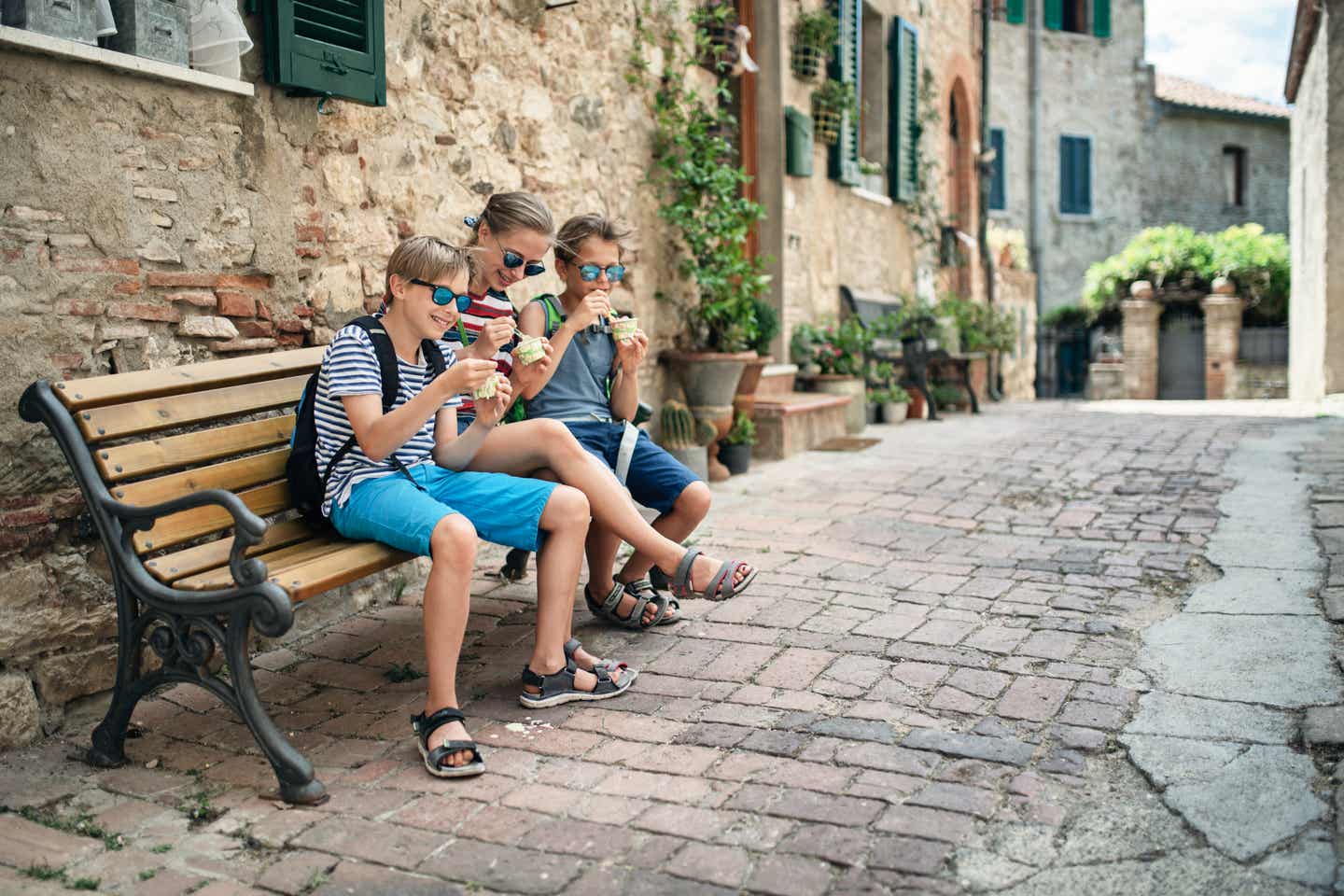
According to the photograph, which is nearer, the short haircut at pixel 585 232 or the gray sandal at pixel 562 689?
the gray sandal at pixel 562 689

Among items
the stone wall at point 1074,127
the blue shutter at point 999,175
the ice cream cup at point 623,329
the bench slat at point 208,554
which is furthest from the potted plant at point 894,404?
the stone wall at point 1074,127

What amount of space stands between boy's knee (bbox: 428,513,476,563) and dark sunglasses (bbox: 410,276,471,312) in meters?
0.58

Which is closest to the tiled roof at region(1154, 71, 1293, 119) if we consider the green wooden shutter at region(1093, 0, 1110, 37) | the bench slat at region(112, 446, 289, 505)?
the green wooden shutter at region(1093, 0, 1110, 37)

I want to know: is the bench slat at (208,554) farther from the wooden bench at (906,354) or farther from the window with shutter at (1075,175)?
the window with shutter at (1075,175)

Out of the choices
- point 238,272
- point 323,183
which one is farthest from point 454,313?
point 323,183

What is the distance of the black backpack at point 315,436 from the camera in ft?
9.59

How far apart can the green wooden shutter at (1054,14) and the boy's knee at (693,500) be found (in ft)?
71.2

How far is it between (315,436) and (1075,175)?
75.1ft

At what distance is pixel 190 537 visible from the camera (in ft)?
9.07

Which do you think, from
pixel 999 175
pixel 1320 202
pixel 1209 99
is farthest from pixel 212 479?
pixel 1209 99

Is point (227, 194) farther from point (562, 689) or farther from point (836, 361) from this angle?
point (836, 361)

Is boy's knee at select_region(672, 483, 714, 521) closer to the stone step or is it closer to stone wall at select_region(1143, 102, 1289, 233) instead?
the stone step

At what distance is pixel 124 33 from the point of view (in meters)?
3.06

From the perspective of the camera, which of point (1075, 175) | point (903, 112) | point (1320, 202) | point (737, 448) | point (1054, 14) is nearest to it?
point (737, 448)
